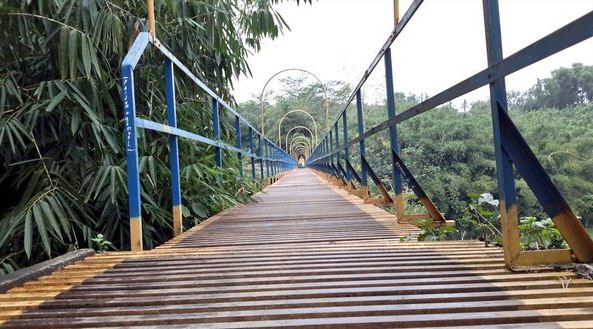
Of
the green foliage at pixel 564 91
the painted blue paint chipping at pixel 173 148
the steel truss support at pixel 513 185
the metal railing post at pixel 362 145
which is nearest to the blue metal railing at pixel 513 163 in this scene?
the steel truss support at pixel 513 185

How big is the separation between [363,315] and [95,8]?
2493mm

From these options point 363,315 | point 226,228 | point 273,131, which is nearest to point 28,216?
point 226,228

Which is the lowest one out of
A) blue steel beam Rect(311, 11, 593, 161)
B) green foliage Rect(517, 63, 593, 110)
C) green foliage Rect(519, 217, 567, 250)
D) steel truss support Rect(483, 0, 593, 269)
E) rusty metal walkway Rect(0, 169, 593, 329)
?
rusty metal walkway Rect(0, 169, 593, 329)

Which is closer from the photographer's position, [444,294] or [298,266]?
[444,294]

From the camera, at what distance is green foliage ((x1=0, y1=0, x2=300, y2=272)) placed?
2.63 meters

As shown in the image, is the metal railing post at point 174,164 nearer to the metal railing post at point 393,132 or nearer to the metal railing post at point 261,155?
the metal railing post at point 393,132

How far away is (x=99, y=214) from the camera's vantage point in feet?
10.3

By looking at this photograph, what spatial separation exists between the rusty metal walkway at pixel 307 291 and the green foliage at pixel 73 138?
3.11 feet

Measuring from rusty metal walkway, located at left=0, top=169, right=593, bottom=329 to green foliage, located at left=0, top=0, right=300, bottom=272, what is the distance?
0.95 meters

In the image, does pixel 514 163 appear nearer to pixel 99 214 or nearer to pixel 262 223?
pixel 262 223

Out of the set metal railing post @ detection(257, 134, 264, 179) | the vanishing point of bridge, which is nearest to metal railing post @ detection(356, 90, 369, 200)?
the vanishing point of bridge

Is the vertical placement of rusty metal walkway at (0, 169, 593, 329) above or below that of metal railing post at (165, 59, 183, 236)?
below

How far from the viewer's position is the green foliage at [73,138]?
263 cm

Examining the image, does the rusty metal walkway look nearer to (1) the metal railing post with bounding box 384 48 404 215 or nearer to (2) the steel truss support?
(2) the steel truss support
